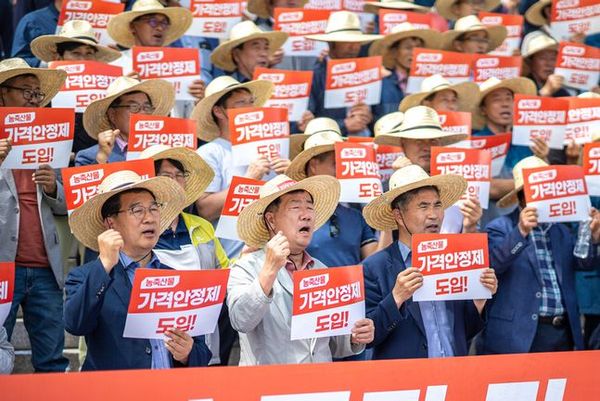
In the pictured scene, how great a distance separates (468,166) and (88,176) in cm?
275

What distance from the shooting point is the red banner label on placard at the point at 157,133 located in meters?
8.18

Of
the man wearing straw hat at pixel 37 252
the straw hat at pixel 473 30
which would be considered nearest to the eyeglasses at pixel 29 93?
the man wearing straw hat at pixel 37 252

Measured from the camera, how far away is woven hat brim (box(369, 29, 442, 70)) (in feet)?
38.0

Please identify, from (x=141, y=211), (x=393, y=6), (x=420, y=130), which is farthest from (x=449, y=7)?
(x=141, y=211)

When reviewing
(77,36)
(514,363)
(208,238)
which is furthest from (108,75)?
(514,363)

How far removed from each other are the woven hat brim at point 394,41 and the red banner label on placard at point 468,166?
10.3 feet

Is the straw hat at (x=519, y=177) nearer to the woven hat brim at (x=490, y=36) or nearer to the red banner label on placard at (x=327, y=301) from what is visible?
the red banner label on placard at (x=327, y=301)

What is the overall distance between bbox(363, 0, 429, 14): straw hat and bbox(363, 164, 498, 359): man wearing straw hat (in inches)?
199

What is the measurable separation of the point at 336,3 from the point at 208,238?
17.5 feet

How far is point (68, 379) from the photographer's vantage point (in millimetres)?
5242

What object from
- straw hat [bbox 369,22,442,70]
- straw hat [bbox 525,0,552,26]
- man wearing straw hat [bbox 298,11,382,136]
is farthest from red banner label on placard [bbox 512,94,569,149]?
straw hat [bbox 525,0,552,26]

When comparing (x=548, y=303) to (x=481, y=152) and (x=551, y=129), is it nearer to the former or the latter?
(x=481, y=152)

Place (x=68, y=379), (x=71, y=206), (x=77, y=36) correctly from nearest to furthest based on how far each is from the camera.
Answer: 1. (x=68, y=379)
2. (x=71, y=206)
3. (x=77, y=36)

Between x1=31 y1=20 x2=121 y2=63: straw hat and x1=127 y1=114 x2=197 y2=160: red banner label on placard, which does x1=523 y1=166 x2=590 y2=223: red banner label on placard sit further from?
x1=31 y1=20 x2=121 y2=63: straw hat
